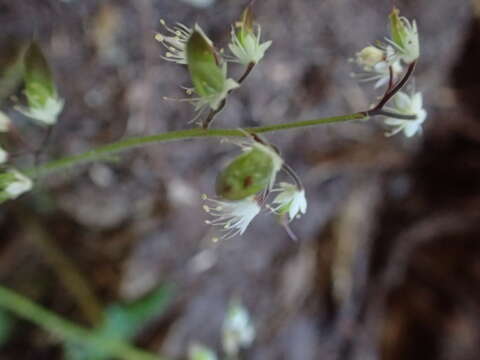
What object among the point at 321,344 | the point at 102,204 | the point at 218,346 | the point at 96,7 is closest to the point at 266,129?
the point at 96,7

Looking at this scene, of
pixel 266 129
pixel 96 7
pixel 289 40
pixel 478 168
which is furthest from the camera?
pixel 478 168

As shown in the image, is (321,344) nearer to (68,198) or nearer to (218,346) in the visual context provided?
(218,346)

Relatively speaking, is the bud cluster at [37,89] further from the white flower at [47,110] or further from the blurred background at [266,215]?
the blurred background at [266,215]

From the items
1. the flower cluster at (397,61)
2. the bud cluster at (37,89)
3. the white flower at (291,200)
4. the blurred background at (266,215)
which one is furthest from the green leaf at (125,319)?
the flower cluster at (397,61)

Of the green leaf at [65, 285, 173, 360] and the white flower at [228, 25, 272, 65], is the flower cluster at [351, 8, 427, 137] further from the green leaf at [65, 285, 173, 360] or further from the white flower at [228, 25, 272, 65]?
the green leaf at [65, 285, 173, 360]

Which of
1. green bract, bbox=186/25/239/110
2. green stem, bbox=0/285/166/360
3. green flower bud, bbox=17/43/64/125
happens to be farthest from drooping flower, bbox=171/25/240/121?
green stem, bbox=0/285/166/360

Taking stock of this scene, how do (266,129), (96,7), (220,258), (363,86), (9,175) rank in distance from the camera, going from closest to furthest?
(266,129) → (9,175) → (96,7) → (363,86) → (220,258)

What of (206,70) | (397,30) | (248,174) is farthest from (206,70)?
(397,30)

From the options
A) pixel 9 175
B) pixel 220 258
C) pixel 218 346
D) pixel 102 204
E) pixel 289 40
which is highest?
pixel 9 175

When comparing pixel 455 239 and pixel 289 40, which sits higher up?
pixel 289 40
